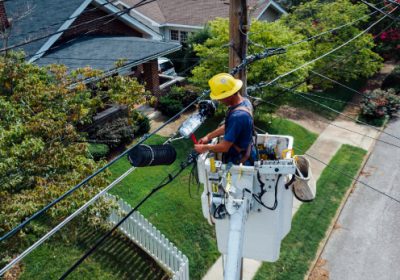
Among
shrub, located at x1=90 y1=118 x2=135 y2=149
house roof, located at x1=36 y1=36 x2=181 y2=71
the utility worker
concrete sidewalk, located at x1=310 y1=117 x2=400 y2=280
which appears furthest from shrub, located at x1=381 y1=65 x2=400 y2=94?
the utility worker

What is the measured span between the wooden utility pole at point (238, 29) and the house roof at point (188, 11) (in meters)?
19.3

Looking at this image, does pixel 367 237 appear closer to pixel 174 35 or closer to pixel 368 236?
pixel 368 236

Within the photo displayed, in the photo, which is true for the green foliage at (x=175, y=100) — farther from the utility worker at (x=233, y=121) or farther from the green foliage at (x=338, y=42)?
the utility worker at (x=233, y=121)

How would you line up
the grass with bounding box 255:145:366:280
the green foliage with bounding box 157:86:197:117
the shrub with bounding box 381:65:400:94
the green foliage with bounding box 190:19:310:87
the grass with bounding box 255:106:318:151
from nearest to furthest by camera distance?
1. the grass with bounding box 255:145:366:280
2. the green foliage with bounding box 190:19:310:87
3. the grass with bounding box 255:106:318:151
4. the green foliage with bounding box 157:86:197:117
5. the shrub with bounding box 381:65:400:94

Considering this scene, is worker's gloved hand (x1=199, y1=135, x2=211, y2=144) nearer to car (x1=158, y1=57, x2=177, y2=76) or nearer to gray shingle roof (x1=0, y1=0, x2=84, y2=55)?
gray shingle roof (x1=0, y1=0, x2=84, y2=55)

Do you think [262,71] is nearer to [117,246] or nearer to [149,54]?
[149,54]

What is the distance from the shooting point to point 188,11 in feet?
86.5

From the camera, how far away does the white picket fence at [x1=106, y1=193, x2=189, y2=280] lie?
9.38 m

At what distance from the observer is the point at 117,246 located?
10703 millimetres

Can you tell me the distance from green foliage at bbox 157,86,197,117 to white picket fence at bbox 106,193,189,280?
706 centimetres

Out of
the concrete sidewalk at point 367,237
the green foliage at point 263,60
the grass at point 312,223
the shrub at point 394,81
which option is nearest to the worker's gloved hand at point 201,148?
the grass at point 312,223

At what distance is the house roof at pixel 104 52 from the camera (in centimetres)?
1523

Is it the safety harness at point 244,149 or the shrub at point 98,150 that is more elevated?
the safety harness at point 244,149

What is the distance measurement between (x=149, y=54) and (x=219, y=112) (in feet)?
12.0
